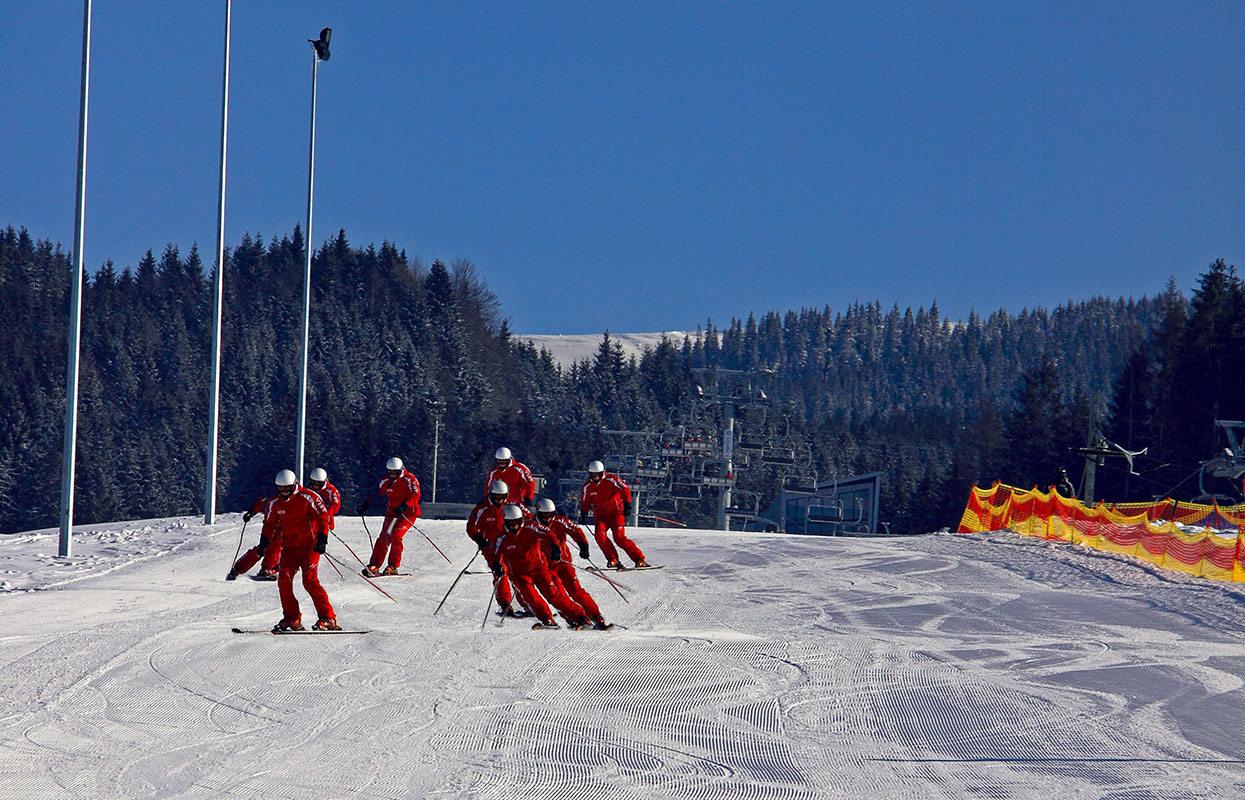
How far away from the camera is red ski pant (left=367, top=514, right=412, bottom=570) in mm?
18141

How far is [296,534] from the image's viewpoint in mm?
12461

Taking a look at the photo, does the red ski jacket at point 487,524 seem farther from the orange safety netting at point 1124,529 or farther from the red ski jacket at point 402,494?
the orange safety netting at point 1124,529

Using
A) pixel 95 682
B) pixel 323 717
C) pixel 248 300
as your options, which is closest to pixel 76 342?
pixel 95 682

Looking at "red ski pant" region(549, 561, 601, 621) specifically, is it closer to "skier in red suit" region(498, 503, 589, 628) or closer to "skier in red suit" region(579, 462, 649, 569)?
"skier in red suit" region(498, 503, 589, 628)

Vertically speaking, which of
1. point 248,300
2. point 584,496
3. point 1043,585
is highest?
point 248,300

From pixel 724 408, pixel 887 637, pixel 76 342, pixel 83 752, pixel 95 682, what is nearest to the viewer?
pixel 83 752

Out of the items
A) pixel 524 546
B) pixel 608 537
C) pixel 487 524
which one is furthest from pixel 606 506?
pixel 524 546

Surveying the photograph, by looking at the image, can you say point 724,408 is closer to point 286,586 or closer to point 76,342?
point 76,342

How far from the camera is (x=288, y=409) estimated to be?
330 ft

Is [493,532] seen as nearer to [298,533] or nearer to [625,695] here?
[298,533]

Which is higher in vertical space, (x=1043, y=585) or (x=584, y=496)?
(x=584, y=496)

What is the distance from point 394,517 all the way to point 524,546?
A: 18.6ft

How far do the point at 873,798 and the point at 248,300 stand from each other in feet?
473

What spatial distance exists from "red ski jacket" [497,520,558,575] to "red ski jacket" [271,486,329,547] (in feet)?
6.14
